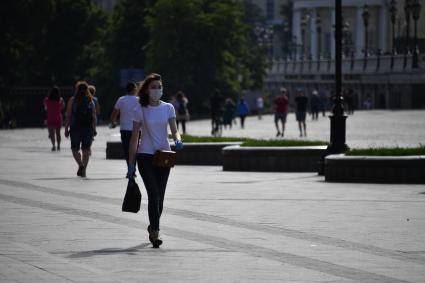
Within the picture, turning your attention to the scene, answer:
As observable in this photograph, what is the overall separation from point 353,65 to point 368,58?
3710mm

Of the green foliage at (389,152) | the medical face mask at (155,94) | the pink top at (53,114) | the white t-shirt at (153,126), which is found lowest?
the pink top at (53,114)

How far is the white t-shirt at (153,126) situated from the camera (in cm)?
1445

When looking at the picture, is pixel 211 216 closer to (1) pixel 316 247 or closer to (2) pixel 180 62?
(1) pixel 316 247

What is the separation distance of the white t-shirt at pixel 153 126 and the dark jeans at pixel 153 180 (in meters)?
0.10

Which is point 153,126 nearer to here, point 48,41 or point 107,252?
point 107,252

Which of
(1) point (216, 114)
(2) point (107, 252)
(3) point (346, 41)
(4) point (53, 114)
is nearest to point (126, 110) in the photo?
(2) point (107, 252)

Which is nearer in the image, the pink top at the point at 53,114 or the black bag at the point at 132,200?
the black bag at the point at 132,200

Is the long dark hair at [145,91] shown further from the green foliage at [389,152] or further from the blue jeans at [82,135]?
the blue jeans at [82,135]

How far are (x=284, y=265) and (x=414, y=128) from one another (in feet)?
139

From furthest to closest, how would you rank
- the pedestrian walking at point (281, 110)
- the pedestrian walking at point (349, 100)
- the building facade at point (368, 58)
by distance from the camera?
the building facade at point (368, 58) < the pedestrian walking at point (349, 100) < the pedestrian walking at point (281, 110)

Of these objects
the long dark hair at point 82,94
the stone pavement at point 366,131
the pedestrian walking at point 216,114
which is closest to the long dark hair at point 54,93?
the stone pavement at point 366,131

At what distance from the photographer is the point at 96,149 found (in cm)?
4103

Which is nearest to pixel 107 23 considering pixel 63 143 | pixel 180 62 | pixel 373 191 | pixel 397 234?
pixel 180 62

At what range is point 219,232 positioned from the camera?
1530cm
